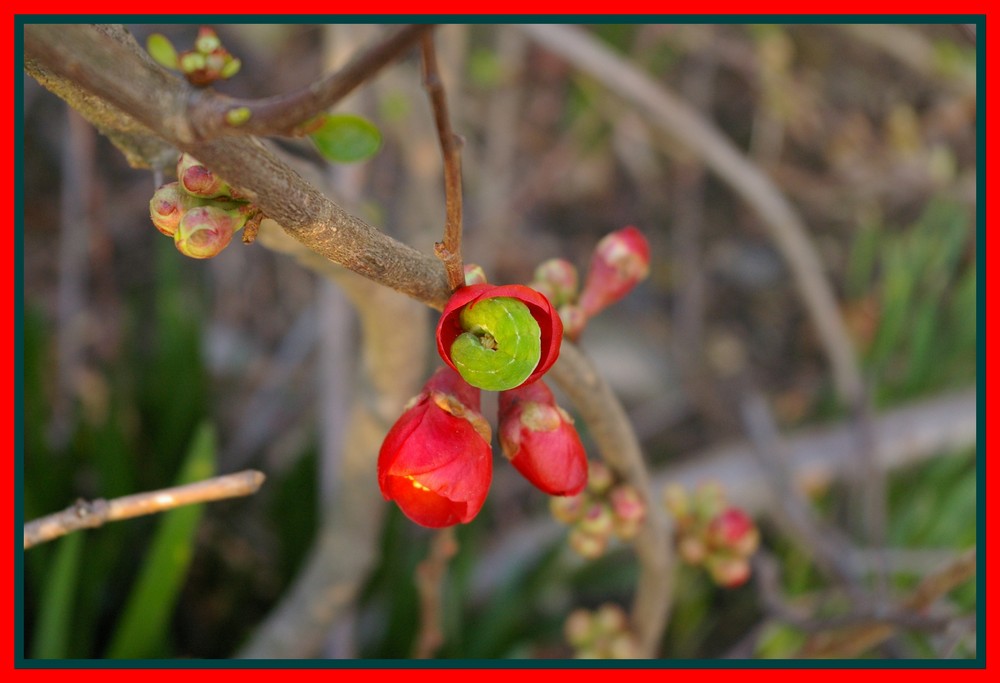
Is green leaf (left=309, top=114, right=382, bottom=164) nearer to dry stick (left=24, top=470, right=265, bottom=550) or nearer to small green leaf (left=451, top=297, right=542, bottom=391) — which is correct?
small green leaf (left=451, top=297, right=542, bottom=391)

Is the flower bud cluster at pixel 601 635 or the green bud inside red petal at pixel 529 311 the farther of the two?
the flower bud cluster at pixel 601 635

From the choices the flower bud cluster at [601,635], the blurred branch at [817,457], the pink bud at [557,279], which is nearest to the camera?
the pink bud at [557,279]

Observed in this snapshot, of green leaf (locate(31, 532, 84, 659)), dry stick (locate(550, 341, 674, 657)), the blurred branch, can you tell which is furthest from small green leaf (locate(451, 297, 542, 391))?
the blurred branch

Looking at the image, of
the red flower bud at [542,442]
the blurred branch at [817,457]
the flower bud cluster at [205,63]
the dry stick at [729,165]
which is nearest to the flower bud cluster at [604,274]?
the red flower bud at [542,442]

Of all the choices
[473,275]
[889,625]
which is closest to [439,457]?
[473,275]

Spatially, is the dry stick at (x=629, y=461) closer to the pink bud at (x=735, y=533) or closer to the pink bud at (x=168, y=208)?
the pink bud at (x=735, y=533)

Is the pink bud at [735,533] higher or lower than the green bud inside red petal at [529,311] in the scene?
higher

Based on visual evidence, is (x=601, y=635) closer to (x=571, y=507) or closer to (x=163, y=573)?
(x=571, y=507)
